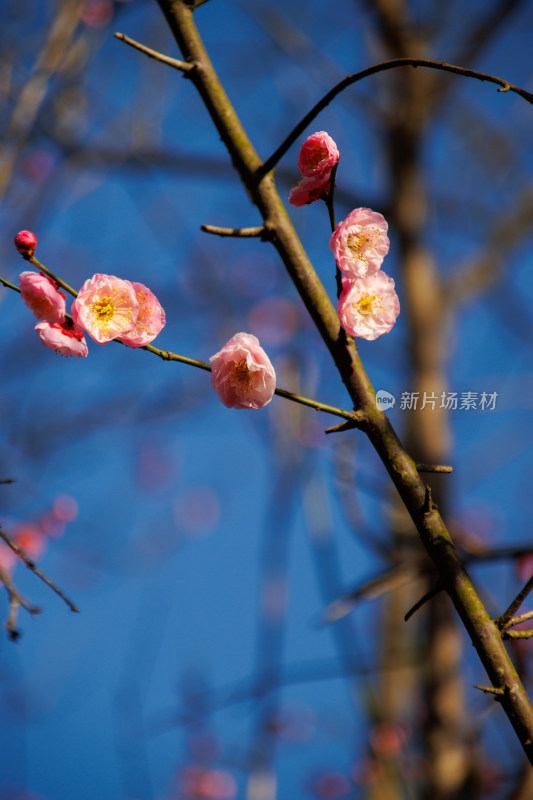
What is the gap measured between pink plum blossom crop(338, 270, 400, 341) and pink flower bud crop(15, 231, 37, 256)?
1.41ft

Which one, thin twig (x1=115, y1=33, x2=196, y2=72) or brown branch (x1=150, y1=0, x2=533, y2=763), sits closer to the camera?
brown branch (x1=150, y1=0, x2=533, y2=763)

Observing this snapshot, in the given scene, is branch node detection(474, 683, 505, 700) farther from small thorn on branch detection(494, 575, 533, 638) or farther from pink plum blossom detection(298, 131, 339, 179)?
pink plum blossom detection(298, 131, 339, 179)

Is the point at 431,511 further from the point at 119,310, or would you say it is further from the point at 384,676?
the point at 384,676

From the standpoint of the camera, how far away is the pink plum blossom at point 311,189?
2.73 feet

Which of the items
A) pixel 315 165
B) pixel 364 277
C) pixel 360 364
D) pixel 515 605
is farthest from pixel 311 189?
pixel 515 605

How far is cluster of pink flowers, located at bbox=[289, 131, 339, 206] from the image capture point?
814 mm

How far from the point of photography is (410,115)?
2.95 metres

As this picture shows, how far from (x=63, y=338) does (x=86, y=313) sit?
0.05 meters

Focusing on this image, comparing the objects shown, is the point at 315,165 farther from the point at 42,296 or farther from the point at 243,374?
the point at 42,296

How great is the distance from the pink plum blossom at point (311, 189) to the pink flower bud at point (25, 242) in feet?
1.22

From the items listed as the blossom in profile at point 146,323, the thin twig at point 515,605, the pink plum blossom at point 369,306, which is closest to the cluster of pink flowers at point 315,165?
the pink plum blossom at point 369,306

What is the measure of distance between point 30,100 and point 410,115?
207 cm

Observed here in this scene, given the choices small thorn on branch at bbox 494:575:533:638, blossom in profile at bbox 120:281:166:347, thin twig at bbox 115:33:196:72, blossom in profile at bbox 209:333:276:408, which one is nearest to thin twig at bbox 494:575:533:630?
small thorn on branch at bbox 494:575:533:638

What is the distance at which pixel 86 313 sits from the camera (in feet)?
2.62
